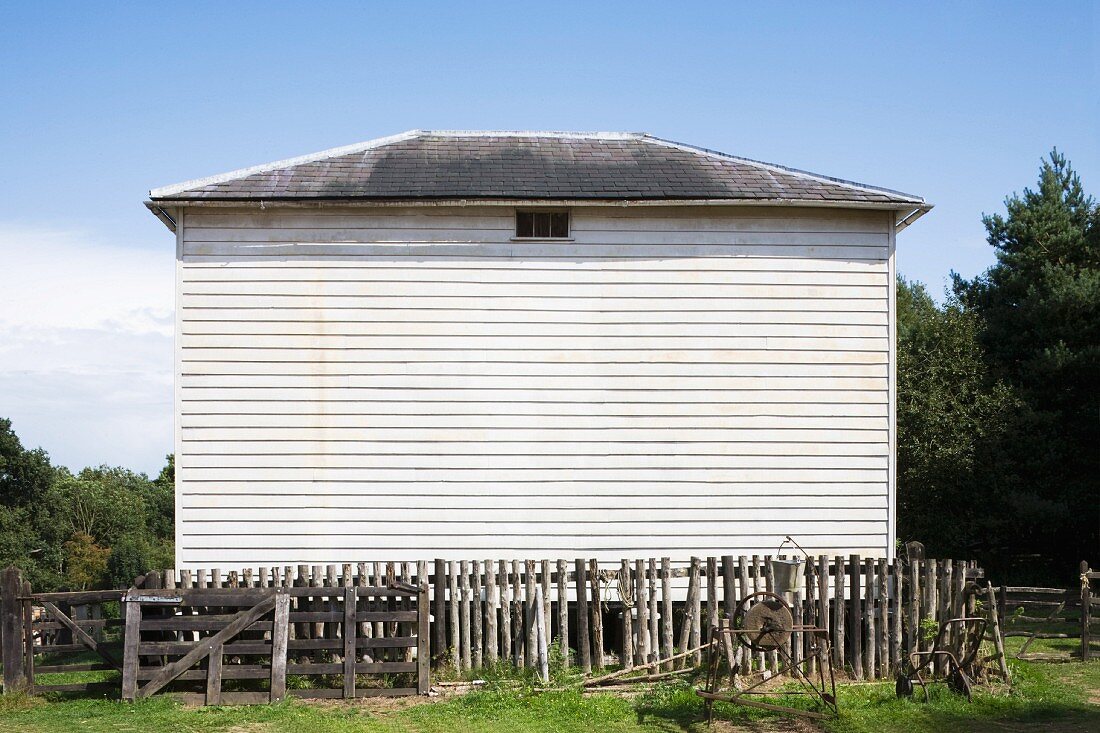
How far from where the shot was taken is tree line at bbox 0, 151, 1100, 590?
25.9 m

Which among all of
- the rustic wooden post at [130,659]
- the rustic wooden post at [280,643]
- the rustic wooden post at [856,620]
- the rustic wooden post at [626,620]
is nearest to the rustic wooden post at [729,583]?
the rustic wooden post at [626,620]

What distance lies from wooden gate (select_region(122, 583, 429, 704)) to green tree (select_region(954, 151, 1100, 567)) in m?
20.7

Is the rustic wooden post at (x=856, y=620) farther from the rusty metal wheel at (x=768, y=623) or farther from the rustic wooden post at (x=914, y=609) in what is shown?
the rusty metal wheel at (x=768, y=623)

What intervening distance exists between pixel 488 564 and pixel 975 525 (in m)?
21.6

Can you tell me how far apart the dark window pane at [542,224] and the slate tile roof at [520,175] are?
373mm

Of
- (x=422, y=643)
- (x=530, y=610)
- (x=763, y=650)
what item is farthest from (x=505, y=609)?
(x=763, y=650)

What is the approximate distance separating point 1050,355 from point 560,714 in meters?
20.8

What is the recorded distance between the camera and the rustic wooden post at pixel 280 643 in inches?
431

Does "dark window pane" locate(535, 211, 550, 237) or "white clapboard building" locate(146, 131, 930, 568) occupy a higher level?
"dark window pane" locate(535, 211, 550, 237)

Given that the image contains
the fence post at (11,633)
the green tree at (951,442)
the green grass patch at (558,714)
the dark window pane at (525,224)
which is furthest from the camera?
the green tree at (951,442)

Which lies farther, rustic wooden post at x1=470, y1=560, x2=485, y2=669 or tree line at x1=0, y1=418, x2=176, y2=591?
tree line at x1=0, y1=418, x2=176, y2=591

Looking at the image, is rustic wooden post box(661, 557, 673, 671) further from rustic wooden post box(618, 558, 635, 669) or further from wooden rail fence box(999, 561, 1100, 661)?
wooden rail fence box(999, 561, 1100, 661)

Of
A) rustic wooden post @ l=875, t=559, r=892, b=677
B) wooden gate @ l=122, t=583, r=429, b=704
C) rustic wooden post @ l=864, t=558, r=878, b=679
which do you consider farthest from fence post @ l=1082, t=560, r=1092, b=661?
wooden gate @ l=122, t=583, r=429, b=704

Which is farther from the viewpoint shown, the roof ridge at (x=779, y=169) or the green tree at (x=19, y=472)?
the green tree at (x=19, y=472)
